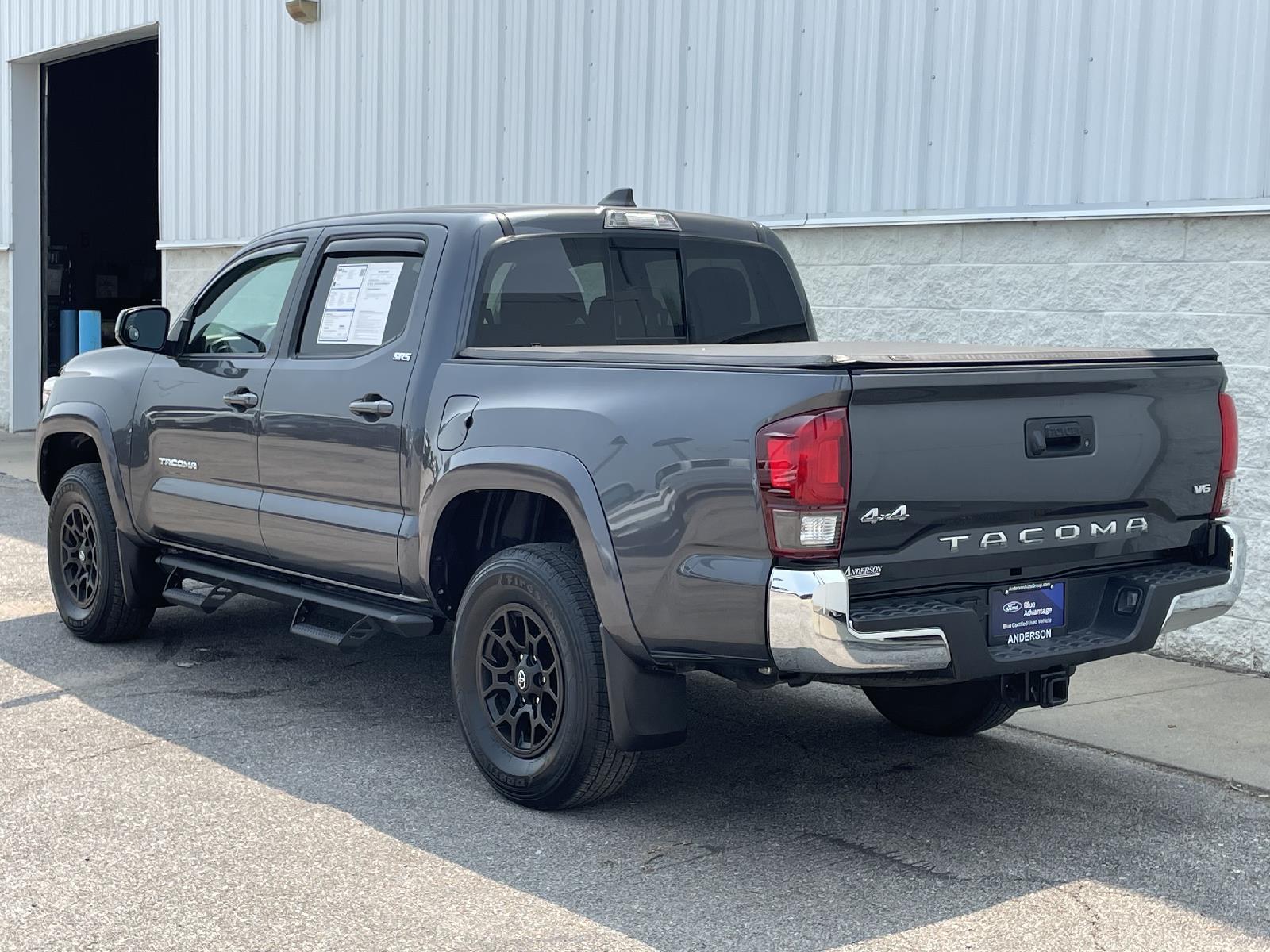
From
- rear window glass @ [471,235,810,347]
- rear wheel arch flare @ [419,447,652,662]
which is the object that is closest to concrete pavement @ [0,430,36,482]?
rear window glass @ [471,235,810,347]

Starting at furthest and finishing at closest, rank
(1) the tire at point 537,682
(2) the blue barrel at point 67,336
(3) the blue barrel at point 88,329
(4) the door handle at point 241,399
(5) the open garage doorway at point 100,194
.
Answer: (5) the open garage doorway at point 100,194, (2) the blue barrel at point 67,336, (3) the blue barrel at point 88,329, (4) the door handle at point 241,399, (1) the tire at point 537,682

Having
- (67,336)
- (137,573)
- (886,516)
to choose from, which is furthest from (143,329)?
(67,336)

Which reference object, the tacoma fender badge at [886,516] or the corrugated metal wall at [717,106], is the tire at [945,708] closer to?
the tacoma fender badge at [886,516]

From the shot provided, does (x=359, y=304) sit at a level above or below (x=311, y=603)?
above

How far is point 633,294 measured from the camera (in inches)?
233

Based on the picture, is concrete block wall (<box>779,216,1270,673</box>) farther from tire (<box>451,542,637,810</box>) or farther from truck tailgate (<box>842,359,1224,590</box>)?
tire (<box>451,542,637,810</box>)

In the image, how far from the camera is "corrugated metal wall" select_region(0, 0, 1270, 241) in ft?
24.4

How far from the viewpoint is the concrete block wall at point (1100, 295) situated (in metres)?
7.21

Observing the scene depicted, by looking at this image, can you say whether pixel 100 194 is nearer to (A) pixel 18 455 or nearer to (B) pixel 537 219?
(A) pixel 18 455

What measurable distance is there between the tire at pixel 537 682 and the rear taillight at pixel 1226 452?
2.06 m

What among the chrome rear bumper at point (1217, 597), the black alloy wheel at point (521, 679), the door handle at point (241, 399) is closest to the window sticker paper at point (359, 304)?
the door handle at point (241, 399)

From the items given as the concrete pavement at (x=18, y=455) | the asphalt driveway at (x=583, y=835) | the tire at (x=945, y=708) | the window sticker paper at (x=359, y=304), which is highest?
the window sticker paper at (x=359, y=304)

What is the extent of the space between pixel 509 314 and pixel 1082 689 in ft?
10.3

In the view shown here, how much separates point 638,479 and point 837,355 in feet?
2.38
